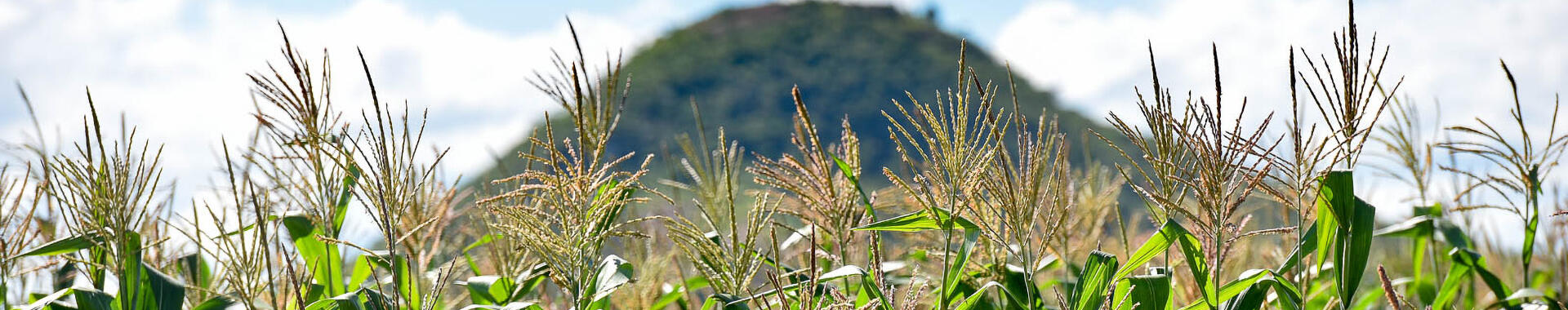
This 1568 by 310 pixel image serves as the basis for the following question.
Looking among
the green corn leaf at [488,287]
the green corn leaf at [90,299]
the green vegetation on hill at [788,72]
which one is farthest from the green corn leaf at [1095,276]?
the green vegetation on hill at [788,72]

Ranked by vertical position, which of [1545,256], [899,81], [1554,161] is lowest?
[1545,256]

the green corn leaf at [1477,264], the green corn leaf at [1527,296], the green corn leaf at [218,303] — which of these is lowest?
the green corn leaf at [1527,296]

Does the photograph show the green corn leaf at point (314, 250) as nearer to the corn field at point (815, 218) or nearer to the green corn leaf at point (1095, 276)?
the corn field at point (815, 218)

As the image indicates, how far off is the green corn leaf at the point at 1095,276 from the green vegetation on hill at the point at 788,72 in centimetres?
3838

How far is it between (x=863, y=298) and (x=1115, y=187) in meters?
1.23

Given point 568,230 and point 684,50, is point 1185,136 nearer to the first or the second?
point 568,230

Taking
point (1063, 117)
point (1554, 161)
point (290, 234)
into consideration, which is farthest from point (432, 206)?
point (1063, 117)

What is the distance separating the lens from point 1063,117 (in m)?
40.4

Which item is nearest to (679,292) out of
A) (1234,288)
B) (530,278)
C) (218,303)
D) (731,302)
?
Result: (530,278)

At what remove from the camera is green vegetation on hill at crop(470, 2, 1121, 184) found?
41.6 m

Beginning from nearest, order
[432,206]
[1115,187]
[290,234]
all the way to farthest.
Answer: [290,234]
[432,206]
[1115,187]

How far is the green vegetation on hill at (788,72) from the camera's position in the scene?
1638 inches

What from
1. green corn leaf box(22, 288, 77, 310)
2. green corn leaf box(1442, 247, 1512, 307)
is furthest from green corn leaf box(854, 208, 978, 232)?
green corn leaf box(22, 288, 77, 310)

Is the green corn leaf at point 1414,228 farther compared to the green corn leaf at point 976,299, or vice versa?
the green corn leaf at point 1414,228
